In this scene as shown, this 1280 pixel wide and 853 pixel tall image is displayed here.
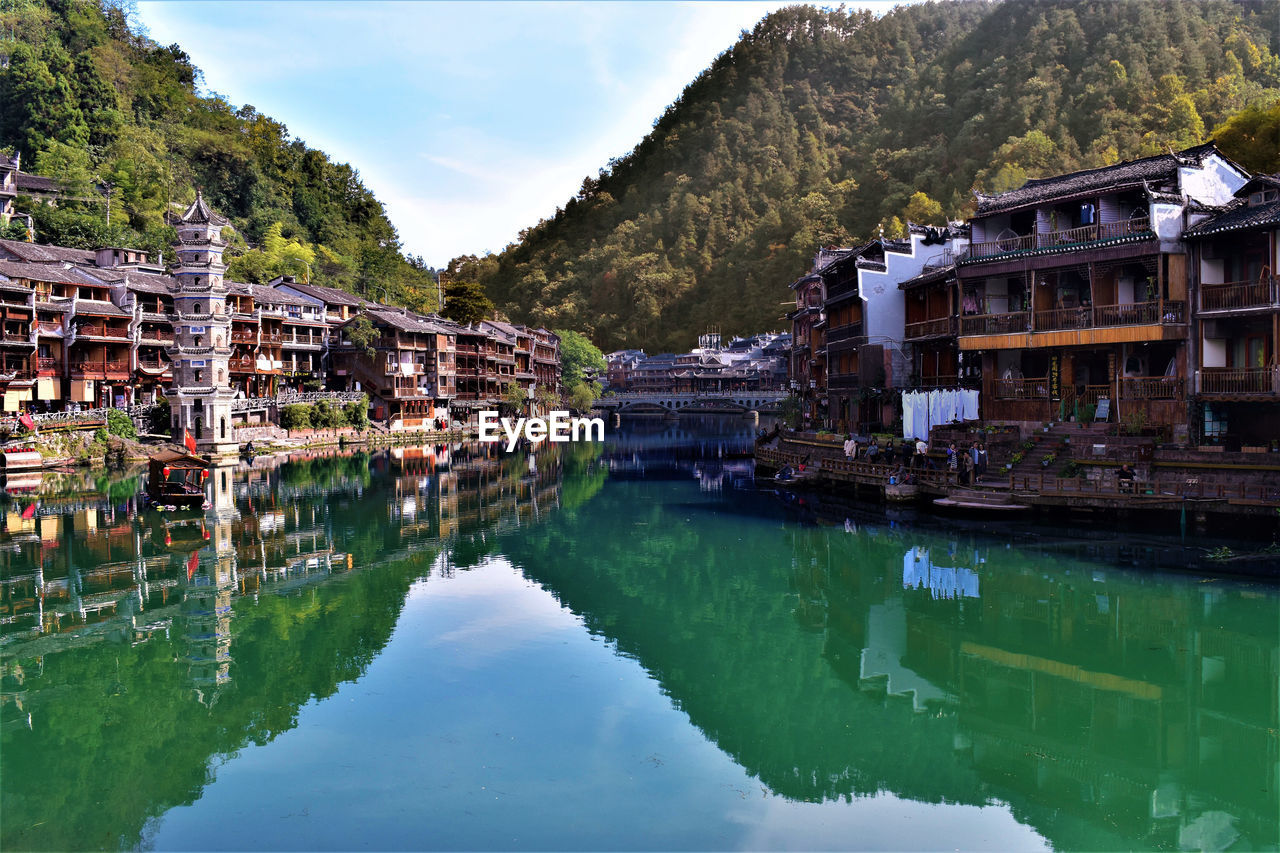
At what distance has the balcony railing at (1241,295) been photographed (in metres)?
28.9

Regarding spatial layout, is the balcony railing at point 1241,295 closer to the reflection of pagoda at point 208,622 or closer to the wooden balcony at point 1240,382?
the wooden balcony at point 1240,382

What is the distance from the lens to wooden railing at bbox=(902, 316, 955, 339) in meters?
40.6

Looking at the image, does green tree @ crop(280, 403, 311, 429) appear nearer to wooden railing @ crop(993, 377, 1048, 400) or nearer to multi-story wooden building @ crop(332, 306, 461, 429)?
multi-story wooden building @ crop(332, 306, 461, 429)

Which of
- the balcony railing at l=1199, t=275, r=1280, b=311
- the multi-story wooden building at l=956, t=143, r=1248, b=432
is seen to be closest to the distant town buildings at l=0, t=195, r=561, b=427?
the multi-story wooden building at l=956, t=143, r=1248, b=432

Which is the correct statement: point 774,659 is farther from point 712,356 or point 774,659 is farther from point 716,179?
point 716,179

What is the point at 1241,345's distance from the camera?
1223 inches

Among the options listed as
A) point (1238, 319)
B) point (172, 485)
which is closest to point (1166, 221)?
point (1238, 319)

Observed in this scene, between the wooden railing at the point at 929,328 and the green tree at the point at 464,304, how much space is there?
192ft

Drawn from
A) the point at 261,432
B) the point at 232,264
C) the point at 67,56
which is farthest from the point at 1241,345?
the point at 67,56

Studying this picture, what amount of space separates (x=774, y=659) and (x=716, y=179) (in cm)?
17344

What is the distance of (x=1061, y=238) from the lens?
35125 mm

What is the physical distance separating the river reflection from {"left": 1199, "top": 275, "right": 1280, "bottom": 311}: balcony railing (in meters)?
9.49

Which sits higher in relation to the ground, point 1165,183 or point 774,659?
point 1165,183

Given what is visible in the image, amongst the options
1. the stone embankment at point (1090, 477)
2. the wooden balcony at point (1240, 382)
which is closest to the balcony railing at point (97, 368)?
the stone embankment at point (1090, 477)
